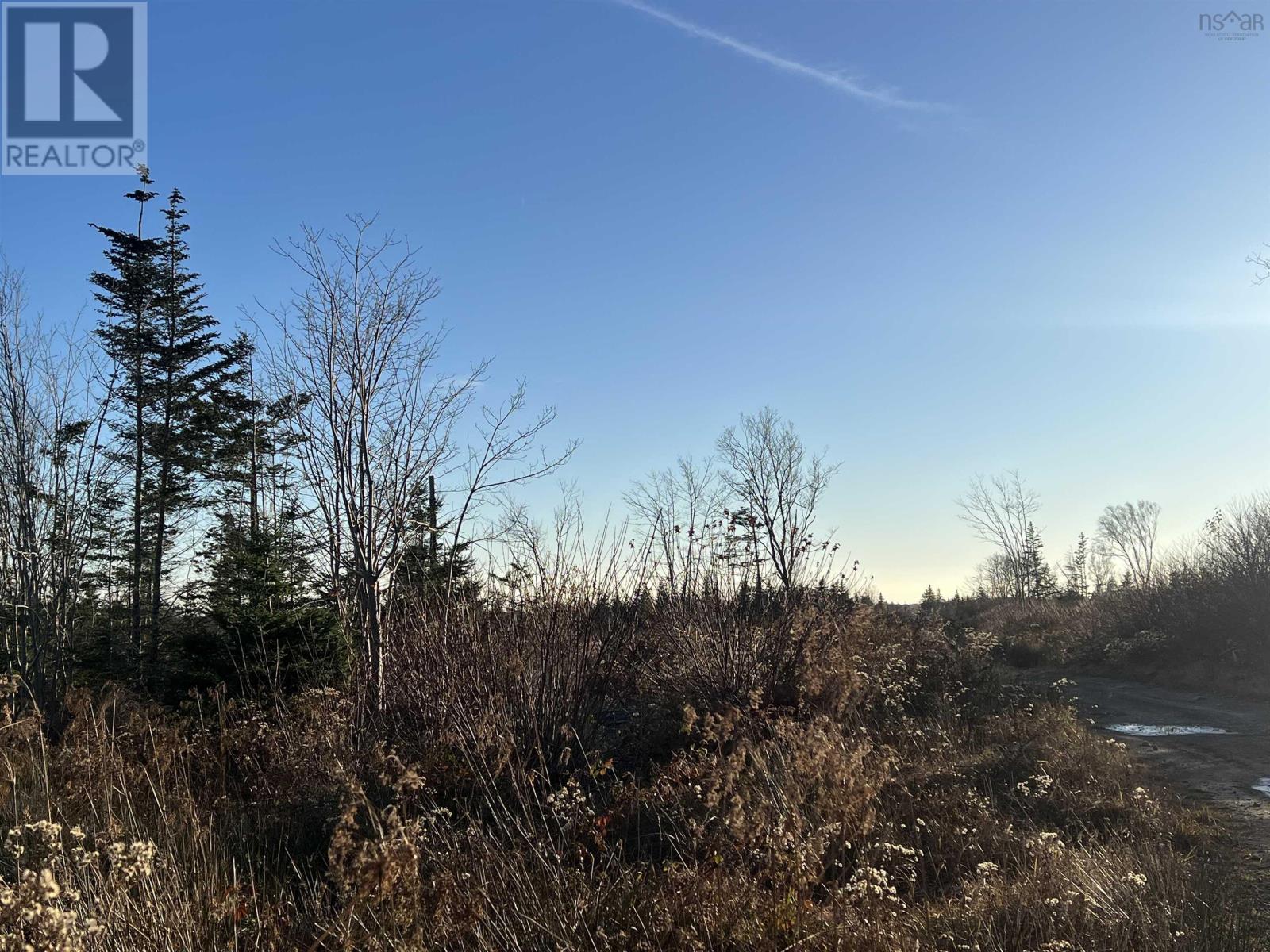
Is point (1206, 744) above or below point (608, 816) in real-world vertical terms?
below

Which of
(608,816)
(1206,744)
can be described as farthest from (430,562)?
(1206,744)

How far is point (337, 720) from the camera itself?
6.77 meters

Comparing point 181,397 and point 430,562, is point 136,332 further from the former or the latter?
point 430,562

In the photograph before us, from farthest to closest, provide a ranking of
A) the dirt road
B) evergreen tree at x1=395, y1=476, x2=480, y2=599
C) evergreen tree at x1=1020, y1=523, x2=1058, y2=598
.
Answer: evergreen tree at x1=1020, y1=523, x2=1058, y2=598 < evergreen tree at x1=395, y1=476, x2=480, y2=599 < the dirt road

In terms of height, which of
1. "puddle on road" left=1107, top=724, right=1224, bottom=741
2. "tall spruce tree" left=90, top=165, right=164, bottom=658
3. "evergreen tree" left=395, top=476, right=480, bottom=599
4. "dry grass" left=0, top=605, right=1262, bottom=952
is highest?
"tall spruce tree" left=90, top=165, right=164, bottom=658

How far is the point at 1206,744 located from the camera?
851 cm

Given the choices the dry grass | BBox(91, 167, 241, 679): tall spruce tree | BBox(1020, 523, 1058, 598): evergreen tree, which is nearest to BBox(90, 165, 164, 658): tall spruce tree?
BBox(91, 167, 241, 679): tall spruce tree

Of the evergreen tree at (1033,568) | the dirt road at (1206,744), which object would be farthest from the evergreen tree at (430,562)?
the evergreen tree at (1033,568)

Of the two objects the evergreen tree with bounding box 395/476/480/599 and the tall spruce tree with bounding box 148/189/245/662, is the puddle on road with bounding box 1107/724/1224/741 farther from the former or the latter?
the tall spruce tree with bounding box 148/189/245/662

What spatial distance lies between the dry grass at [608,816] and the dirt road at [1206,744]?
0.41 meters

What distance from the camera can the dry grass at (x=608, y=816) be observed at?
3.50m

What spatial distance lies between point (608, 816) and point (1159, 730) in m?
7.85

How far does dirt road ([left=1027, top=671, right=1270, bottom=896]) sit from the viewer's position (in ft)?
18.6

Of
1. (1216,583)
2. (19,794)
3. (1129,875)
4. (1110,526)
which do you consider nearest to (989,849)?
(1129,875)
